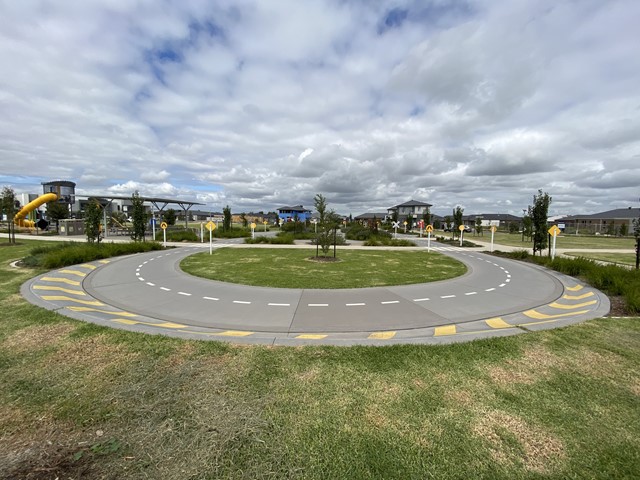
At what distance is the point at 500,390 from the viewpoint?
4.02m

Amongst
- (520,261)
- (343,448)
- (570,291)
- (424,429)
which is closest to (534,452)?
(424,429)

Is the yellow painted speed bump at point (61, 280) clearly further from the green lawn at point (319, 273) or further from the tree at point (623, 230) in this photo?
the tree at point (623, 230)

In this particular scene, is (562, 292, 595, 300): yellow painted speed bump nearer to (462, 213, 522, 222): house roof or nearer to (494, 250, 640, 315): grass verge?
(494, 250, 640, 315): grass verge

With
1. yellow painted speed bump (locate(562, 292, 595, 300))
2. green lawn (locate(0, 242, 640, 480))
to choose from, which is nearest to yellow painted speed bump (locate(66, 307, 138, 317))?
green lawn (locate(0, 242, 640, 480))

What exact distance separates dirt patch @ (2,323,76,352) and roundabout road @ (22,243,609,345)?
28.5 inches

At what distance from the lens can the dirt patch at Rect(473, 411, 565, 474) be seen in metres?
2.82

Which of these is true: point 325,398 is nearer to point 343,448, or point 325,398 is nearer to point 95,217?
point 343,448

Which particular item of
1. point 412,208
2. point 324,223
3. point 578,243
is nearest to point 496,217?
point 412,208

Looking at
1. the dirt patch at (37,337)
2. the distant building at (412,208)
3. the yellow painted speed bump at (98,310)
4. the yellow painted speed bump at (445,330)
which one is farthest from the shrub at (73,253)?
the distant building at (412,208)

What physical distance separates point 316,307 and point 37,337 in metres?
5.76

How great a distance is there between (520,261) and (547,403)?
1863 cm

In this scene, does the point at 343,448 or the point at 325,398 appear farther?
the point at 325,398

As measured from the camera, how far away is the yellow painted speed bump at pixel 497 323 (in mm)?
6825

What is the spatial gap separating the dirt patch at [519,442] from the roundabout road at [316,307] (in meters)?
2.27
